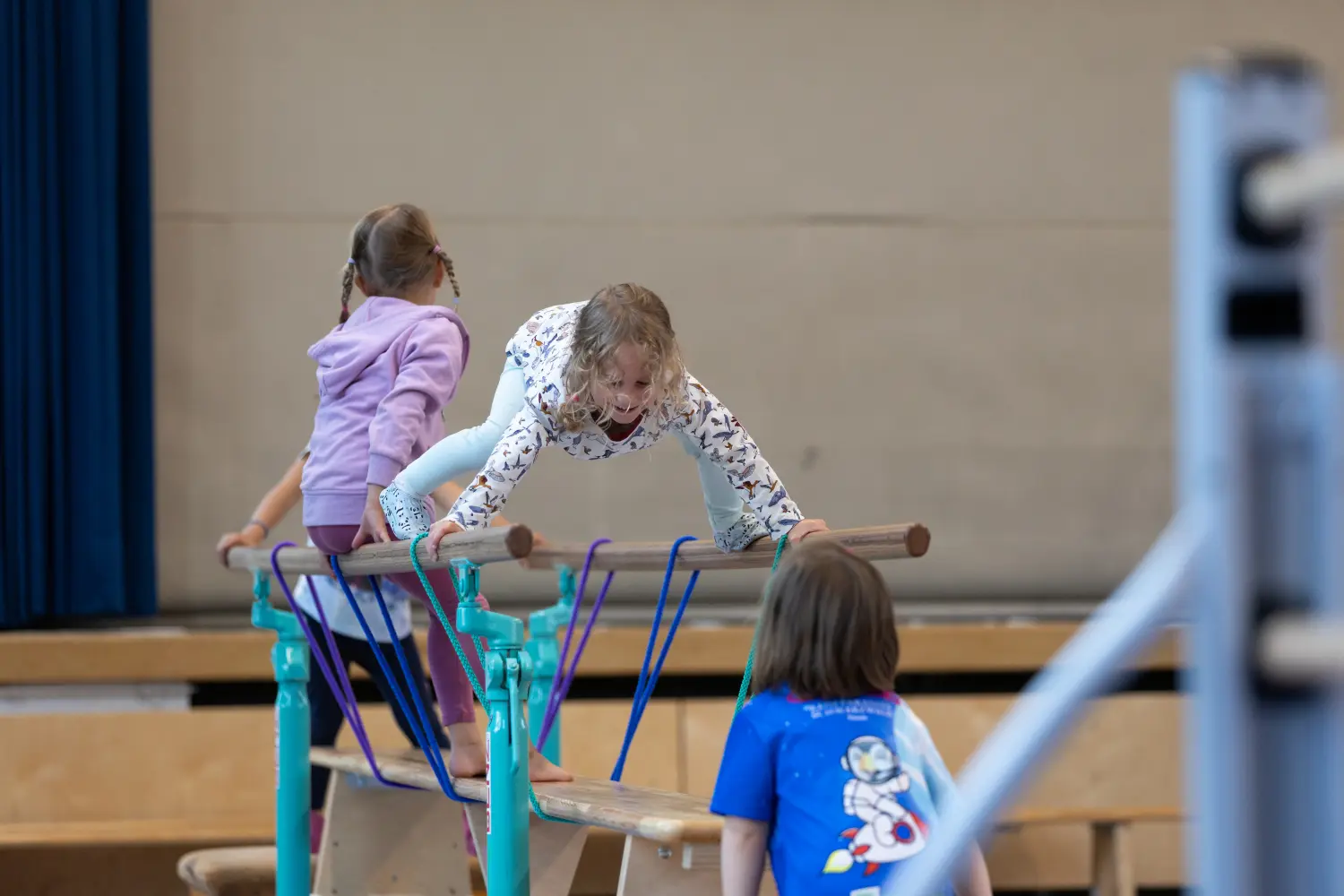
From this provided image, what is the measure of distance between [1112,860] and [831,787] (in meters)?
2.84

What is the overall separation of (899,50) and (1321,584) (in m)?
4.49

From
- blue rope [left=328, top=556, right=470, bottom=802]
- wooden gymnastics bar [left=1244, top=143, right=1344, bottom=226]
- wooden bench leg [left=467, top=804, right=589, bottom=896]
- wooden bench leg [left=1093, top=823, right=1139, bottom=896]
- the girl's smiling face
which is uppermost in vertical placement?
wooden gymnastics bar [left=1244, top=143, right=1344, bottom=226]

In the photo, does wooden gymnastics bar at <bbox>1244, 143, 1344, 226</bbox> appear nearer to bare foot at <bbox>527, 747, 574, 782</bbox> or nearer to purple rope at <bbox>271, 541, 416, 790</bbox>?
bare foot at <bbox>527, 747, 574, 782</bbox>

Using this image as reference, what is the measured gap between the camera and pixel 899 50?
505 centimetres

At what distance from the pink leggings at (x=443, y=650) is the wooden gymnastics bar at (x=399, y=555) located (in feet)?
0.09

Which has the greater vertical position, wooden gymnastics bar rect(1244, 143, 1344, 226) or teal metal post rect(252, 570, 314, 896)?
wooden gymnastics bar rect(1244, 143, 1344, 226)

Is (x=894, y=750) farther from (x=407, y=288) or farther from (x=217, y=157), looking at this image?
(x=217, y=157)

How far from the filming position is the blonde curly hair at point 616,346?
7.48 ft

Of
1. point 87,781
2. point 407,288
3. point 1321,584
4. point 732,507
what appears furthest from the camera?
point 87,781

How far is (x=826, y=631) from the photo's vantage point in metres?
1.78

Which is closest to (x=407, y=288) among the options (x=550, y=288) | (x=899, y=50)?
(x=550, y=288)

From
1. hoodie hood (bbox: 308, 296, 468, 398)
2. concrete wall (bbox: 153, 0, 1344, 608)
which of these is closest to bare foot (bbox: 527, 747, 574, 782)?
hoodie hood (bbox: 308, 296, 468, 398)

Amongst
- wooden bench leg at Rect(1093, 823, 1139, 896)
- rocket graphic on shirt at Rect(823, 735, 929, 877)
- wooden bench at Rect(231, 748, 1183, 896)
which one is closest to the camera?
rocket graphic on shirt at Rect(823, 735, 929, 877)

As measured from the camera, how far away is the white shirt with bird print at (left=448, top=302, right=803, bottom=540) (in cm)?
234
